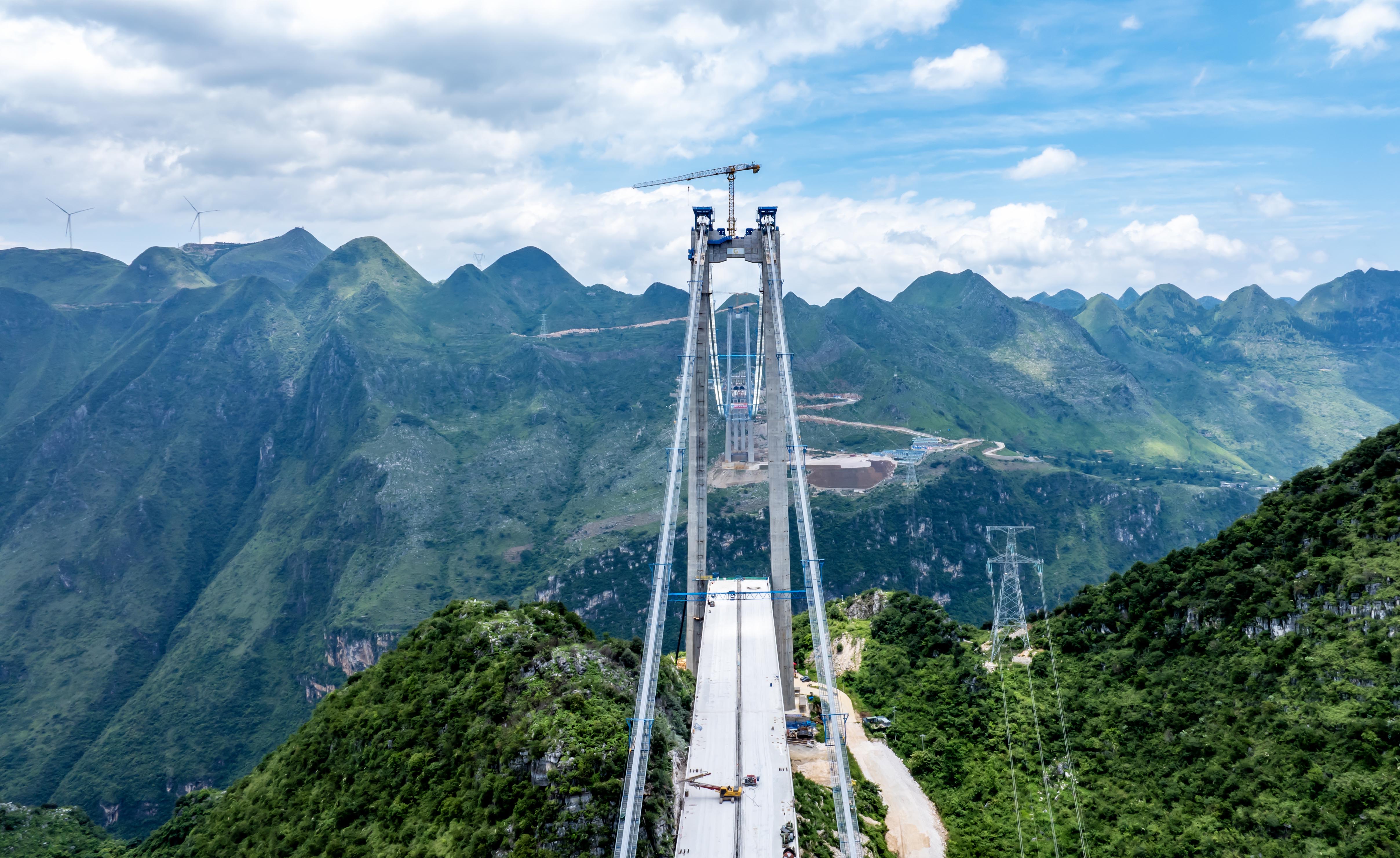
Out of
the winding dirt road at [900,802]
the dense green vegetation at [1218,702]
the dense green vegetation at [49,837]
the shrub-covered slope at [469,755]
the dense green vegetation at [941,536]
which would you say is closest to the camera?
the shrub-covered slope at [469,755]

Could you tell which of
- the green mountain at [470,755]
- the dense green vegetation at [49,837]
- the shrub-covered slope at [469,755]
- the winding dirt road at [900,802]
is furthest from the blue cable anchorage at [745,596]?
the dense green vegetation at [49,837]

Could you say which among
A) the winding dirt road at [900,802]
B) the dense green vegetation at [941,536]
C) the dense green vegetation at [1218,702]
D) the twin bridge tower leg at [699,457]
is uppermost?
the twin bridge tower leg at [699,457]

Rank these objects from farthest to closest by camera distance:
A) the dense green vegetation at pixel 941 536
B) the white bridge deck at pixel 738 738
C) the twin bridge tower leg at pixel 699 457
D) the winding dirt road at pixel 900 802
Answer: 1. the dense green vegetation at pixel 941 536
2. the twin bridge tower leg at pixel 699 457
3. the winding dirt road at pixel 900 802
4. the white bridge deck at pixel 738 738

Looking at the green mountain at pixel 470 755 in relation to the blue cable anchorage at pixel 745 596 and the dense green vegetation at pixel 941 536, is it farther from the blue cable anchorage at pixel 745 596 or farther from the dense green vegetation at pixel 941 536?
the dense green vegetation at pixel 941 536

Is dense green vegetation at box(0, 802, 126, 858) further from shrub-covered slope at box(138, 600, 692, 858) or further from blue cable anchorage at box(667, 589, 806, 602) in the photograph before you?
blue cable anchorage at box(667, 589, 806, 602)

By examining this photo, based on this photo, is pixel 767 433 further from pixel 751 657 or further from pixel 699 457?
pixel 751 657

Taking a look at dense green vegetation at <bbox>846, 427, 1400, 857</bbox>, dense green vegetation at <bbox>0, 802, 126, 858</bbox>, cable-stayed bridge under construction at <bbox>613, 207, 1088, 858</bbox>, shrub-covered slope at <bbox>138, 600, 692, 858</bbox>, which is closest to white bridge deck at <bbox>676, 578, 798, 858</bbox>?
cable-stayed bridge under construction at <bbox>613, 207, 1088, 858</bbox>
